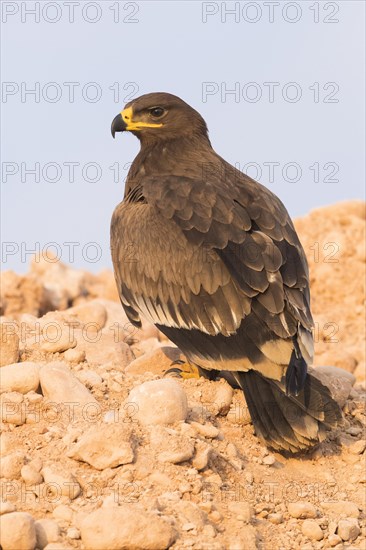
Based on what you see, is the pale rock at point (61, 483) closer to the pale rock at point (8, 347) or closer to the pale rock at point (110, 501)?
the pale rock at point (110, 501)

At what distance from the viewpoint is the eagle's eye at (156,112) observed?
10336 millimetres

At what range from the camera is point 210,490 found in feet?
24.6

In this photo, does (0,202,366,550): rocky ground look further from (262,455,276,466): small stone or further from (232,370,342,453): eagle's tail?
(232,370,342,453): eagle's tail

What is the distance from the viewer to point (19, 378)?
820cm

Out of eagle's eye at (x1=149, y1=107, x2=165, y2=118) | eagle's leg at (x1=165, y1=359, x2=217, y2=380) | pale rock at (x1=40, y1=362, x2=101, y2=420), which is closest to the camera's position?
pale rock at (x1=40, y1=362, x2=101, y2=420)

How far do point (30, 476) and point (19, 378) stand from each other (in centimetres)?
118

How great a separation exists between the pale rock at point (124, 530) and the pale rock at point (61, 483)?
1.41 feet

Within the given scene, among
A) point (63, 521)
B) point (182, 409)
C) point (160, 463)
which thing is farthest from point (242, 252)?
point (63, 521)

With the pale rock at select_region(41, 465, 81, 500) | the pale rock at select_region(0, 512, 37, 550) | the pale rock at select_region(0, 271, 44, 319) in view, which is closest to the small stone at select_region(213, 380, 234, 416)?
the pale rock at select_region(41, 465, 81, 500)

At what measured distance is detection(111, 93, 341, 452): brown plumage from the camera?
859 cm

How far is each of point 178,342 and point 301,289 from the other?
1.13 metres

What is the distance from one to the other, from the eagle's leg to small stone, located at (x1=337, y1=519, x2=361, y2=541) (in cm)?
190

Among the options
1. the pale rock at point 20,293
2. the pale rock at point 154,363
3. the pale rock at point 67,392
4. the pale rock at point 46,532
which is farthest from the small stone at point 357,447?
the pale rock at point 20,293

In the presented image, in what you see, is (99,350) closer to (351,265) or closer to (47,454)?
(47,454)
